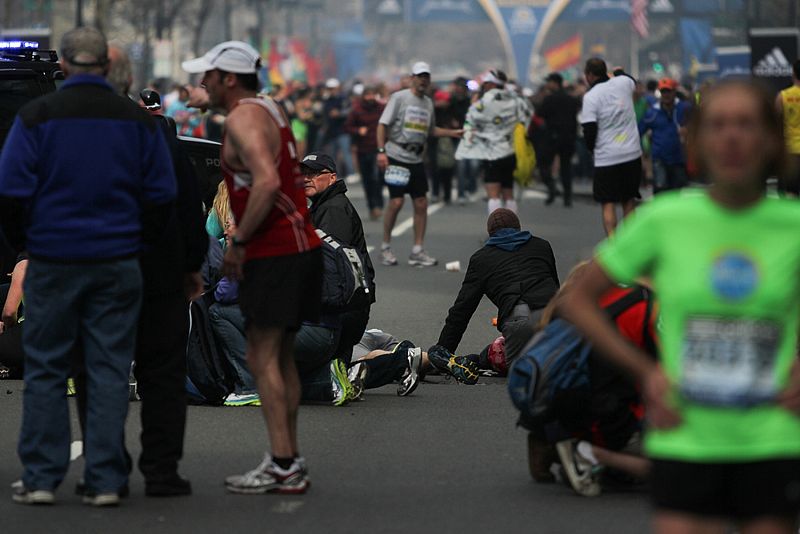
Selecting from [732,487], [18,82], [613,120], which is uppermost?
[732,487]

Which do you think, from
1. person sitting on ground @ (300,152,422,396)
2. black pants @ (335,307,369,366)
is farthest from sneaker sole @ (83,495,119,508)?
black pants @ (335,307,369,366)

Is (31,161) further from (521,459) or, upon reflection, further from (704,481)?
(704,481)

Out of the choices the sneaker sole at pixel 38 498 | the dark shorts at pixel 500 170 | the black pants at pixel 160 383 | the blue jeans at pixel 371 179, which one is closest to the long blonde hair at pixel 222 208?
the black pants at pixel 160 383

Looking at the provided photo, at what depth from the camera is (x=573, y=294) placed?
4.41 meters

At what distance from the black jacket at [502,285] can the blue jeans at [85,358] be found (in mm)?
3903

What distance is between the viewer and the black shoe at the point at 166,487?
23.7 feet

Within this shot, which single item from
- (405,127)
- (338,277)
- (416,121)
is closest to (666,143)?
(416,121)

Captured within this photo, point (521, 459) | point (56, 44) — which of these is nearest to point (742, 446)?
point (521, 459)

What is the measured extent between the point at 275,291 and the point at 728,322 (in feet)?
10.6

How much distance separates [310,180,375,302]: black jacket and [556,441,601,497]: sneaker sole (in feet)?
10.9

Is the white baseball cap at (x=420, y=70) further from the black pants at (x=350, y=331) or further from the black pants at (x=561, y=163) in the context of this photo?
the black pants at (x=561, y=163)

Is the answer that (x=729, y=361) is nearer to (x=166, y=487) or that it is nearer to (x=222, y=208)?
(x=166, y=487)

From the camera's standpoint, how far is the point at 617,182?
58.2 ft

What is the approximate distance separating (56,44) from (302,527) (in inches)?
2801
